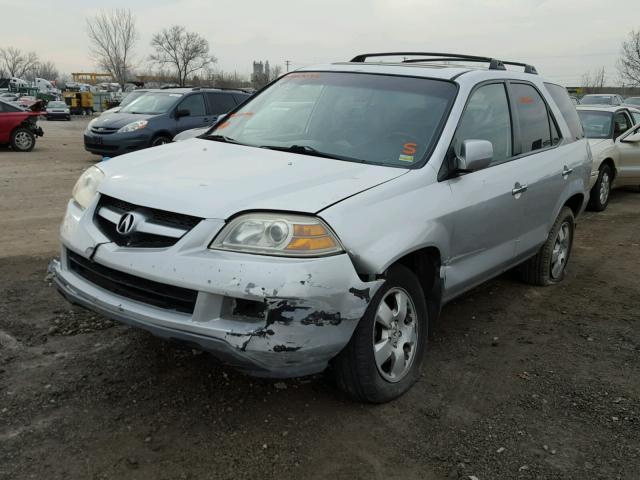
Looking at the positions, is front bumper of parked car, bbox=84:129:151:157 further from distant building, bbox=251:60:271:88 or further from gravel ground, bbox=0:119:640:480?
distant building, bbox=251:60:271:88

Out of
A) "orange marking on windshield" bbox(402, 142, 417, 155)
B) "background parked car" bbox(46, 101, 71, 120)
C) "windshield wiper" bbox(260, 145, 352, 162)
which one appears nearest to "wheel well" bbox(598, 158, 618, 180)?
"orange marking on windshield" bbox(402, 142, 417, 155)

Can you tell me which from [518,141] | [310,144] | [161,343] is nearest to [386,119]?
[310,144]

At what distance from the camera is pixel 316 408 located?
317 centimetres

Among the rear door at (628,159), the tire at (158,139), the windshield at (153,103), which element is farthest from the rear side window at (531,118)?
the windshield at (153,103)

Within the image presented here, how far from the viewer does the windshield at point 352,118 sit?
353 centimetres

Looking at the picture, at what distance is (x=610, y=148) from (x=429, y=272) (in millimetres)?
7478

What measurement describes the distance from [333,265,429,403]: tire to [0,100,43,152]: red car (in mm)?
15342

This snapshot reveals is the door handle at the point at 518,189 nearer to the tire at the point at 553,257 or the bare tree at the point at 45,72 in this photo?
the tire at the point at 553,257

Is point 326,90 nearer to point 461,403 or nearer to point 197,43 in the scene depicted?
point 461,403

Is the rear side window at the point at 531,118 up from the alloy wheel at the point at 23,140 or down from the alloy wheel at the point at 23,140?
up

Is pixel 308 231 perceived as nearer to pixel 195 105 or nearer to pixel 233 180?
pixel 233 180

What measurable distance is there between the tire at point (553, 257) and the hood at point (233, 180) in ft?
8.03

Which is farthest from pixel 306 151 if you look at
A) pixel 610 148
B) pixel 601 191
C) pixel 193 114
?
pixel 193 114

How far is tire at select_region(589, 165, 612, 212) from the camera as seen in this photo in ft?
30.6
